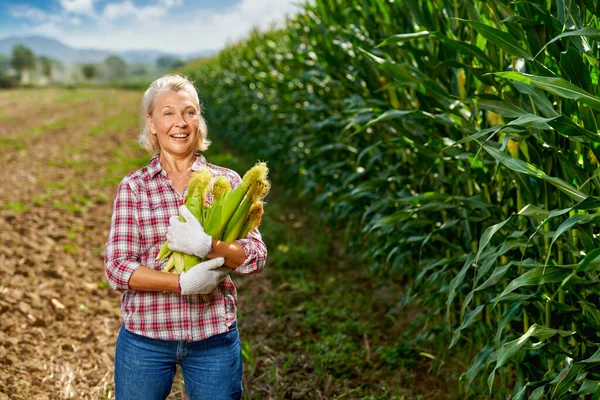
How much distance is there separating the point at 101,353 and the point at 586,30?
289cm

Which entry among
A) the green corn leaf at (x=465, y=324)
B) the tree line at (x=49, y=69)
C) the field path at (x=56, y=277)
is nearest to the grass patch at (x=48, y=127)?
the field path at (x=56, y=277)

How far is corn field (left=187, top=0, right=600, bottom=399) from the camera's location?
1.94m

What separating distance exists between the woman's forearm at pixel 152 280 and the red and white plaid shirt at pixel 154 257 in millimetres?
55

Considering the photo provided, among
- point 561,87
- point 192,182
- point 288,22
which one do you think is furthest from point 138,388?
point 288,22

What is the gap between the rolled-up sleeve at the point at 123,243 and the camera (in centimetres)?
174

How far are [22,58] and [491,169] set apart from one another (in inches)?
4102

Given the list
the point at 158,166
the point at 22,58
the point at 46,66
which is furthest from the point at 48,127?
the point at 46,66

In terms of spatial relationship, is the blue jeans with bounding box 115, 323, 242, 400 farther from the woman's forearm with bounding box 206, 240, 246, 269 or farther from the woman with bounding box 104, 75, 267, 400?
the woman's forearm with bounding box 206, 240, 246, 269

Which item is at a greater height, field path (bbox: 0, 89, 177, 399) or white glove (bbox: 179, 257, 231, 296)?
white glove (bbox: 179, 257, 231, 296)

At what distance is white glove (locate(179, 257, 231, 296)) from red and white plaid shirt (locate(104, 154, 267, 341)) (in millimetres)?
113

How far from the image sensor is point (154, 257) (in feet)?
6.12

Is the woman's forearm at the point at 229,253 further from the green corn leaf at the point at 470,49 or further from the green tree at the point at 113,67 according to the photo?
the green tree at the point at 113,67

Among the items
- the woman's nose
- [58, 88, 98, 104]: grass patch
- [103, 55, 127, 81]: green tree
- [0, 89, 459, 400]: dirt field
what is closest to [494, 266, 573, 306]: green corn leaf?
the woman's nose

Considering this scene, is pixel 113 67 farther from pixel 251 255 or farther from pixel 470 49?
pixel 251 255
